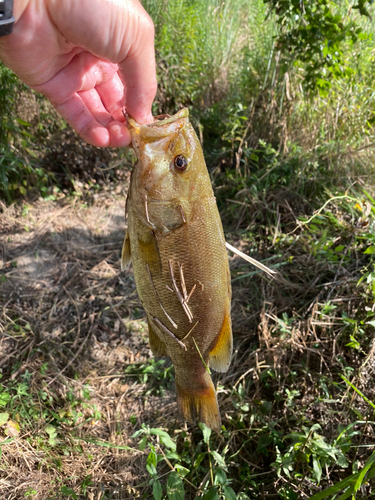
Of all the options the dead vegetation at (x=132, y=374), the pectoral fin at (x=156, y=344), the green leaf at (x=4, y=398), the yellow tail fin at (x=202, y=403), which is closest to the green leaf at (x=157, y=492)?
the yellow tail fin at (x=202, y=403)

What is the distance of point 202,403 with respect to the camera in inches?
71.9

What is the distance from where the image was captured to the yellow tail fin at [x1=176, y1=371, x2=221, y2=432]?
1809mm

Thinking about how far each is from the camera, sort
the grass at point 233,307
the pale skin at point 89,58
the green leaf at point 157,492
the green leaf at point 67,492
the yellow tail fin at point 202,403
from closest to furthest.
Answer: the pale skin at point 89,58 → the green leaf at point 157,492 → the yellow tail fin at point 202,403 → the green leaf at point 67,492 → the grass at point 233,307

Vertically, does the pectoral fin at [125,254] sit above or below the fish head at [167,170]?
below

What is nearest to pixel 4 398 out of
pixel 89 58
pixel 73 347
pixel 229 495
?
pixel 73 347

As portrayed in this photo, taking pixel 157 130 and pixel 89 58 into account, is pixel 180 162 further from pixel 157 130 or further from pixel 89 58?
pixel 89 58

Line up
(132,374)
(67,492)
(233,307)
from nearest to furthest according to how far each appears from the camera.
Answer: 1. (67,492)
2. (132,374)
3. (233,307)

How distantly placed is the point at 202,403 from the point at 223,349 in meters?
0.33

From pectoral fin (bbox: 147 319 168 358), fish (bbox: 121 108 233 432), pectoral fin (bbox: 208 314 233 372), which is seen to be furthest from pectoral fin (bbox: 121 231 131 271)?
pectoral fin (bbox: 208 314 233 372)

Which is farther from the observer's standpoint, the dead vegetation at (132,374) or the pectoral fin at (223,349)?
the dead vegetation at (132,374)

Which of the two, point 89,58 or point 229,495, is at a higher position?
point 89,58

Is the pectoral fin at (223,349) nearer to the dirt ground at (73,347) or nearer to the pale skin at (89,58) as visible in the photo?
the dirt ground at (73,347)

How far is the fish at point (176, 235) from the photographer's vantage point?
1.52 meters

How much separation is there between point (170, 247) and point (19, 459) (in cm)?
196
